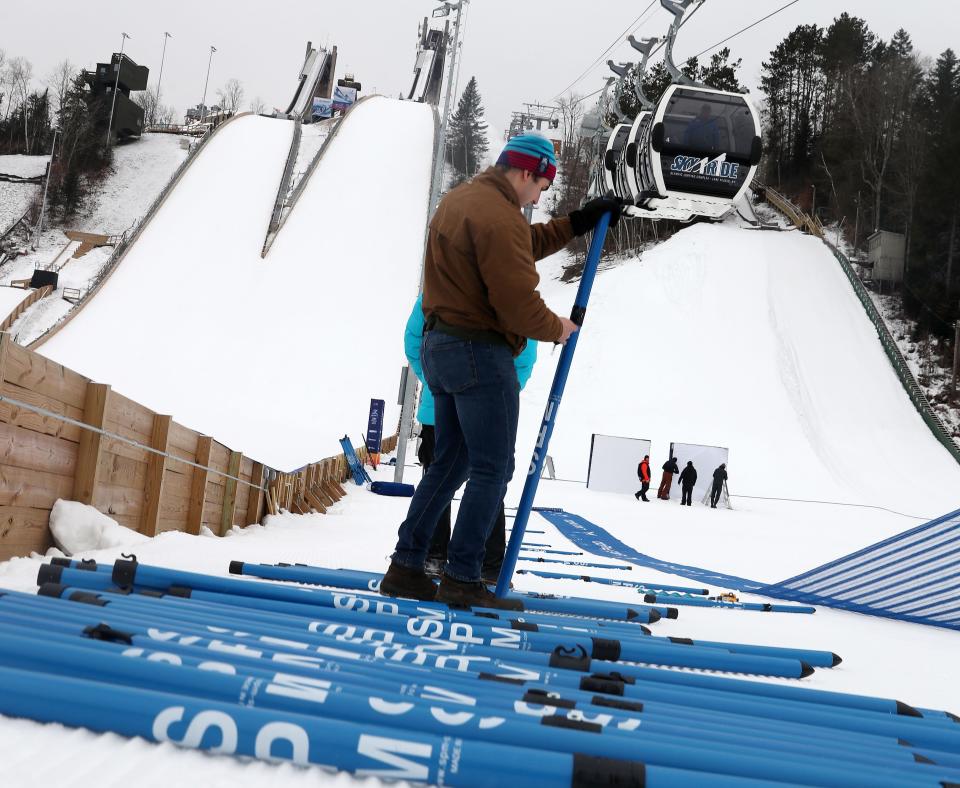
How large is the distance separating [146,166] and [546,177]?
53180mm

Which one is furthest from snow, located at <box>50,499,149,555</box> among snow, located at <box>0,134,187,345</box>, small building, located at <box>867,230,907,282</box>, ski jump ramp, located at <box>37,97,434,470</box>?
small building, located at <box>867,230,907,282</box>

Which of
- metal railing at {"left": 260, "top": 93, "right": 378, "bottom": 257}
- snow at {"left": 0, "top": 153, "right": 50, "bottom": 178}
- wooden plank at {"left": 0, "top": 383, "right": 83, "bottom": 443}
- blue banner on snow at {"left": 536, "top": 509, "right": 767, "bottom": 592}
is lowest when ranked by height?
blue banner on snow at {"left": 536, "top": 509, "right": 767, "bottom": 592}

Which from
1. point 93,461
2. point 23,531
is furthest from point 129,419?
point 23,531

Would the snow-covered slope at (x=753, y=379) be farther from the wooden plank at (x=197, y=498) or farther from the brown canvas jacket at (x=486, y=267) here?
the brown canvas jacket at (x=486, y=267)

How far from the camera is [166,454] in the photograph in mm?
5125

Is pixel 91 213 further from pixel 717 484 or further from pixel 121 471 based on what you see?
pixel 121 471

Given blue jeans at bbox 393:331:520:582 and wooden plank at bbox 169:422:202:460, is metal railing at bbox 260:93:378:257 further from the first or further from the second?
blue jeans at bbox 393:331:520:582

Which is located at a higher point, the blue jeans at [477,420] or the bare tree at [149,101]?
the bare tree at [149,101]

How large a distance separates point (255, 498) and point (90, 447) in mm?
3665

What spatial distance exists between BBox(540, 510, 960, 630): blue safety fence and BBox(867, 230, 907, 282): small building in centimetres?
3927

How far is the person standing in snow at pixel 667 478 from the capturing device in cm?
2017

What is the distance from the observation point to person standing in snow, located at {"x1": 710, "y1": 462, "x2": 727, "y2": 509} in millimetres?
18641

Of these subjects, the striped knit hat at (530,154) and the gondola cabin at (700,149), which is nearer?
the striped knit hat at (530,154)

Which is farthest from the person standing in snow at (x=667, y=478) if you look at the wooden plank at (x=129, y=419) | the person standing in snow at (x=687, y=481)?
the wooden plank at (x=129, y=419)
